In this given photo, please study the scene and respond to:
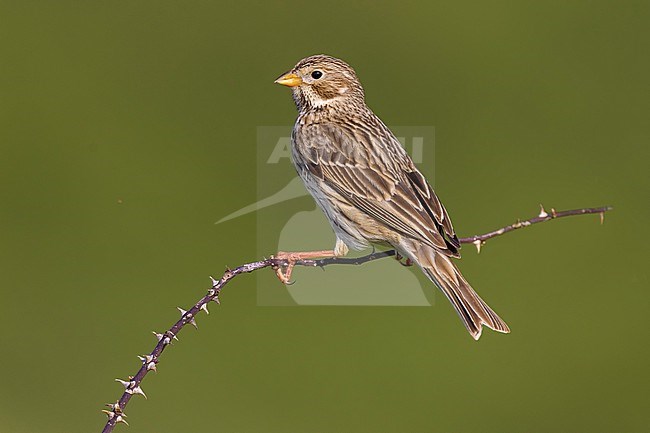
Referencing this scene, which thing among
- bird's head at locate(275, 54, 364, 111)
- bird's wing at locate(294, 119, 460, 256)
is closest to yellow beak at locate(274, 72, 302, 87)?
bird's head at locate(275, 54, 364, 111)

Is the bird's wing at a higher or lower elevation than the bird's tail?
higher

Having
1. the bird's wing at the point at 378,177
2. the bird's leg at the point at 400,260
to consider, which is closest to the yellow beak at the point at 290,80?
the bird's wing at the point at 378,177

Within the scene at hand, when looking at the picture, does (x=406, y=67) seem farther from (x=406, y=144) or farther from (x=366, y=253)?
(x=366, y=253)

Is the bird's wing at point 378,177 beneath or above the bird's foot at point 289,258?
above

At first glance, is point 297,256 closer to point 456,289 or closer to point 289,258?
point 289,258

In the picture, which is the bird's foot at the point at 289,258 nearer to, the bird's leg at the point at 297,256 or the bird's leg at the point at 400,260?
the bird's leg at the point at 297,256

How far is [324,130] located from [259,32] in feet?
11.6

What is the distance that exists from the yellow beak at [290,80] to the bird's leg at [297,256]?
72 centimetres

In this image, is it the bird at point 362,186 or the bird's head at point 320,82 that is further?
the bird's head at point 320,82

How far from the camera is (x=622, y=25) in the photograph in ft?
28.9

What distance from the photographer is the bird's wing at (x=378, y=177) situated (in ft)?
14.6

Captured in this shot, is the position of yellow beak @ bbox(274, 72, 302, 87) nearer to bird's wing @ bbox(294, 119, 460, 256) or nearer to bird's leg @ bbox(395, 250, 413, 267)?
bird's wing @ bbox(294, 119, 460, 256)

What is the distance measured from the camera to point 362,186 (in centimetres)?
469

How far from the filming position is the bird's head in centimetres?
501
